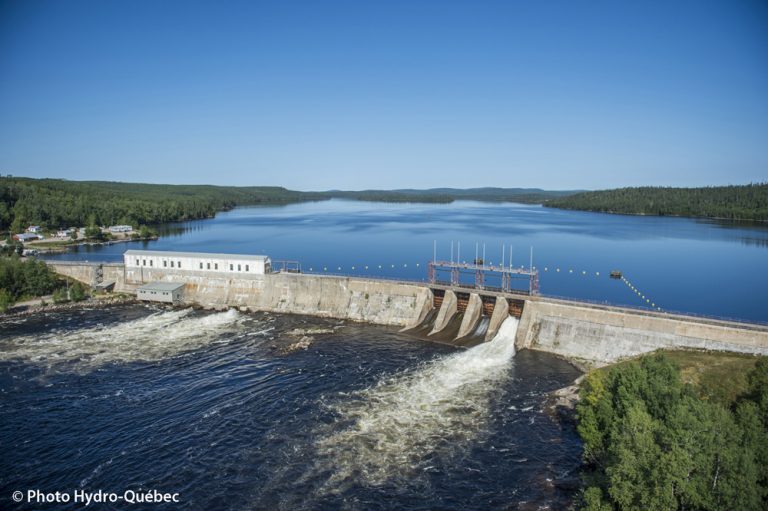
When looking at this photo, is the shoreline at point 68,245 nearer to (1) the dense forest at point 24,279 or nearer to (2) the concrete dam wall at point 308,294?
(1) the dense forest at point 24,279

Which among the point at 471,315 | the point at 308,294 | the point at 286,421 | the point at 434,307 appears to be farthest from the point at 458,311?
the point at 286,421

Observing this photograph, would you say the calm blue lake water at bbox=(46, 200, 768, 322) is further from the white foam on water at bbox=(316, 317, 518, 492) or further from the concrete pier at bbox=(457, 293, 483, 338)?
the white foam on water at bbox=(316, 317, 518, 492)

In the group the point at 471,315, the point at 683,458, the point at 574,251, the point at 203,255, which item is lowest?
the point at 471,315

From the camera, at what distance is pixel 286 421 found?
3688 centimetres

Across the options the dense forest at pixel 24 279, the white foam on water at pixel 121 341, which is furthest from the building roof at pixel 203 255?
the dense forest at pixel 24 279

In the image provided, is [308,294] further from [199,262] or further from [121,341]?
[121,341]

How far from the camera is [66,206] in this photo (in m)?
159

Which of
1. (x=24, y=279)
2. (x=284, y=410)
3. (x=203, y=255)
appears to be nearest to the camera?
(x=284, y=410)

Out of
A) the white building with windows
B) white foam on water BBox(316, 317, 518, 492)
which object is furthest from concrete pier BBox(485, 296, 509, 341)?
the white building with windows

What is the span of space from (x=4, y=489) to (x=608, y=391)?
1476 inches

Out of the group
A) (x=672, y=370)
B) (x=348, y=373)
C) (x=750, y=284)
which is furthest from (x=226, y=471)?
(x=750, y=284)

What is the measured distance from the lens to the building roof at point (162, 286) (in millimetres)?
72812

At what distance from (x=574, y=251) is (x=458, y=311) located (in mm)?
65255

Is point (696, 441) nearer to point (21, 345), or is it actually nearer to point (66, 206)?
point (21, 345)
